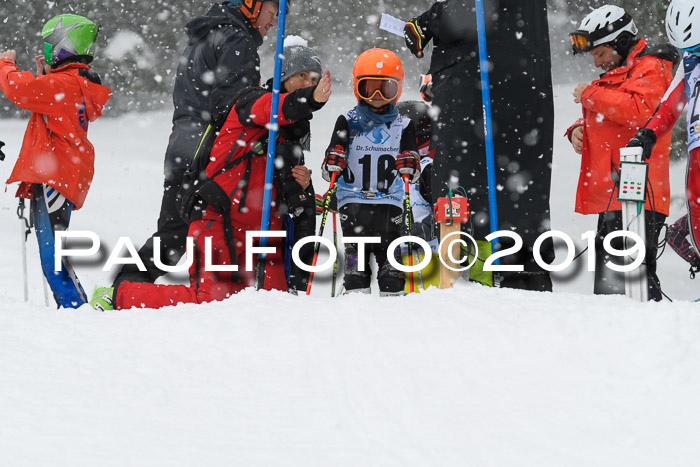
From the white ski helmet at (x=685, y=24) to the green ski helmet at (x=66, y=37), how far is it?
9.86 feet

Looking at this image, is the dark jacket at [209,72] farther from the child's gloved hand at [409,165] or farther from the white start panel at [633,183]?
the white start panel at [633,183]

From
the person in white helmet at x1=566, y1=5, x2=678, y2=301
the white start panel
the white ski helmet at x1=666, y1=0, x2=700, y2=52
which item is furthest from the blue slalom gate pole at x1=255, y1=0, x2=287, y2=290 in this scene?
the white ski helmet at x1=666, y1=0, x2=700, y2=52

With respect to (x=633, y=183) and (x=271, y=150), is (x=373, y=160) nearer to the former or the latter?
(x=271, y=150)

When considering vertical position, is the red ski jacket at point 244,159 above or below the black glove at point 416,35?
below

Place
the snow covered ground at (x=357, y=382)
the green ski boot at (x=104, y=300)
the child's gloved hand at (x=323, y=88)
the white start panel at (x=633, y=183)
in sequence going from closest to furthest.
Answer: the snow covered ground at (x=357, y=382)
the white start panel at (x=633, y=183)
the child's gloved hand at (x=323, y=88)
the green ski boot at (x=104, y=300)

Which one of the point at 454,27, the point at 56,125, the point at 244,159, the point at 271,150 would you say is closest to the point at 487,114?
the point at 454,27

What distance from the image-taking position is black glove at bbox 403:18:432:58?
3.91m

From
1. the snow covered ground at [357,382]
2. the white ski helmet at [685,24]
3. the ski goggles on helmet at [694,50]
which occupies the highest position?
the white ski helmet at [685,24]

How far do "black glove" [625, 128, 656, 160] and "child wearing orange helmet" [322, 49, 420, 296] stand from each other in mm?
1268

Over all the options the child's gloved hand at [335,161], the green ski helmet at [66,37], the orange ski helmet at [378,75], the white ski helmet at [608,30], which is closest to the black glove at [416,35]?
the orange ski helmet at [378,75]

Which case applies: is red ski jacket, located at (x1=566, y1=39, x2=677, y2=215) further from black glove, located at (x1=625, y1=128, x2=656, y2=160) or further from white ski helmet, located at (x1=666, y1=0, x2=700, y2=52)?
black glove, located at (x1=625, y1=128, x2=656, y2=160)

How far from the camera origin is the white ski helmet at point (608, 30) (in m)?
4.00

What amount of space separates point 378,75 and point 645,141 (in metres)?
1.52

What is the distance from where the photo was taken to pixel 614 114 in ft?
12.7
